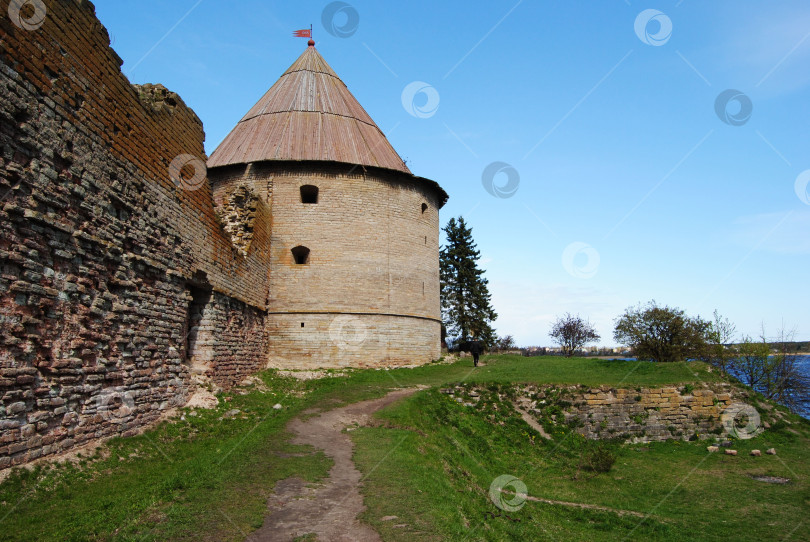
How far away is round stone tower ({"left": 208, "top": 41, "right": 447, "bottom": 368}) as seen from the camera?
61.8 ft

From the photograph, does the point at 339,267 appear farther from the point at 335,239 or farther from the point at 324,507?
the point at 324,507

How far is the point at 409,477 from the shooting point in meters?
6.80

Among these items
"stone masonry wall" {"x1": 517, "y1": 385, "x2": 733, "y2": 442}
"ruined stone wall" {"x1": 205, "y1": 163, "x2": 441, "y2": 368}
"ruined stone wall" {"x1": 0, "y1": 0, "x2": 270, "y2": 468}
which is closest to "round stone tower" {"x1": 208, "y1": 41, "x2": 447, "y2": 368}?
"ruined stone wall" {"x1": 205, "y1": 163, "x2": 441, "y2": 368}

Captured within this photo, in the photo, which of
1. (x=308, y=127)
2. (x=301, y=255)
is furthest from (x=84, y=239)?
(x=308, y=127)

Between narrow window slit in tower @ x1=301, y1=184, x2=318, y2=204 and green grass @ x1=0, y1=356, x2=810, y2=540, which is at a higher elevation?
narrow window slit in tower @ x1=301, y1=184, x2=318, y2=204

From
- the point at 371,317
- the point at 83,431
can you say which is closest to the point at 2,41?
the point at 83,431

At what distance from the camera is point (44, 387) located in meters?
6.65

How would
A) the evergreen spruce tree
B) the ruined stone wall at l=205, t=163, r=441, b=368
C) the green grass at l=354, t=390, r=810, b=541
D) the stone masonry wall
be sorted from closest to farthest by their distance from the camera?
the green grass at l=354, t=390, r=810, b=541, the stone masonry wall, the ruined stone wall at l=205, t=163, r=441, b=368, the evergreen spruce tree

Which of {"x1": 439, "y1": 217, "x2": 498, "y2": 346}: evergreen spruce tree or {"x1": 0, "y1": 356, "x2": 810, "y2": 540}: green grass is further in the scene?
{"x1": 439, "y1": 217, "x2": 498, "y2": 346}: evergreen spruce tree

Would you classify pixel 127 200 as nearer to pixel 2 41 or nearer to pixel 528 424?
pixel 2 41

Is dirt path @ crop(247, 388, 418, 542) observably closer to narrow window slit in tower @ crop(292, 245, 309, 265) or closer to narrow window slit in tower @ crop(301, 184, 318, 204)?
narrow window slit in tower @ crop(292, 245, 309, 265)

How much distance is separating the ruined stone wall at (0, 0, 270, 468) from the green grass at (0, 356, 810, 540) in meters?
0.74

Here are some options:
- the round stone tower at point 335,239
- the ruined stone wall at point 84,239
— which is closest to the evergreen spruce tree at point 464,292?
the round stone tower at point 335,239

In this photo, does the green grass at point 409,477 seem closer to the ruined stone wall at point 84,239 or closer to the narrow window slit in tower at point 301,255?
the ruined stone wall at point 84,239
